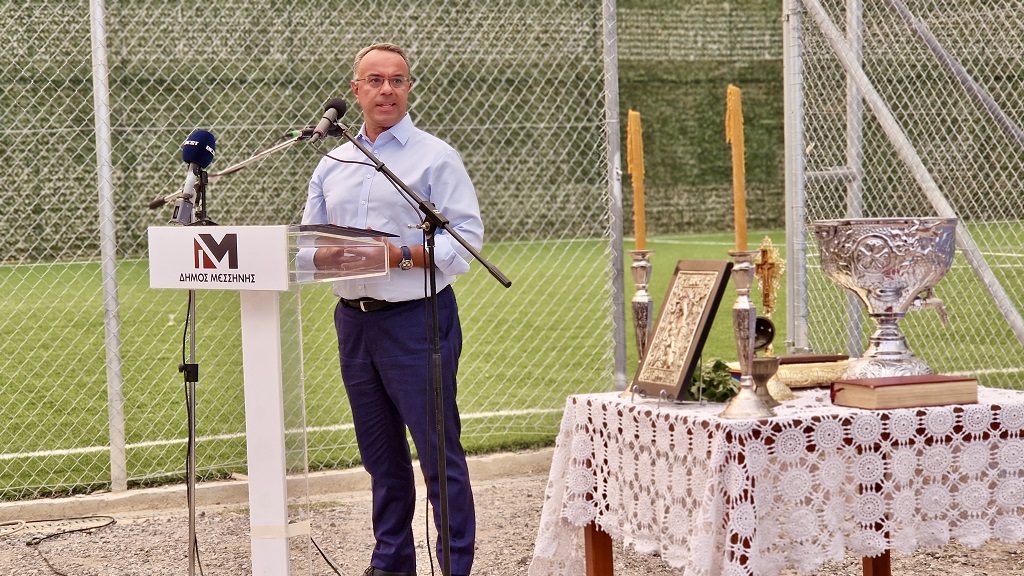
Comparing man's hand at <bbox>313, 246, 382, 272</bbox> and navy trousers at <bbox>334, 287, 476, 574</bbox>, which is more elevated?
man's hand at <bbox>313, 246, 382, 272</bbox>

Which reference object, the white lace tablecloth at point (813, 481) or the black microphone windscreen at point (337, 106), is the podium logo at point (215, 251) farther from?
the white lace tablecloth at point (813, 481)

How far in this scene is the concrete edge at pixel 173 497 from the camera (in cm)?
500

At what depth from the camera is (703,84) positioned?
22.8 metres

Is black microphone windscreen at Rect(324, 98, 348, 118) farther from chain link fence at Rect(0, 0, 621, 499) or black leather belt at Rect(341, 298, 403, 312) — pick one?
black leather belt at Rect(341, 298, 403, 312)

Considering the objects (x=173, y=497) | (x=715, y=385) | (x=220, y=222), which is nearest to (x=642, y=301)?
(x=715, y=385)

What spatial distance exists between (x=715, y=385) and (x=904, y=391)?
0.42 m

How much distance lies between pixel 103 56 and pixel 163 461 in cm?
198

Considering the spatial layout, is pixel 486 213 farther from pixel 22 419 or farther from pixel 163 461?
pixel 163 461

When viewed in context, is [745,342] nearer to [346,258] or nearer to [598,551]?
[598,551]

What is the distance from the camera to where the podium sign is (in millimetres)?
2666

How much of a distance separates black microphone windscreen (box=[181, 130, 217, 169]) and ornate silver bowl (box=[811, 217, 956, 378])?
1.49m

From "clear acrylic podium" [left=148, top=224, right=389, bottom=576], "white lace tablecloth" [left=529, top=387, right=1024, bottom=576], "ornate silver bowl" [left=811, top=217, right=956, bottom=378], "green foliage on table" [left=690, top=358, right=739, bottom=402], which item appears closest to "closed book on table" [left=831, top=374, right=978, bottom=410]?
"white lace tablecloth" [left=529, top=387, right=1024, bottom=576]

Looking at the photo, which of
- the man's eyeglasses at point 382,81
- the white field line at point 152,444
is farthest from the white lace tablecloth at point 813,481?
the white field line at point 152,444

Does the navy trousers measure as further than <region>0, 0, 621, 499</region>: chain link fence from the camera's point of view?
No
